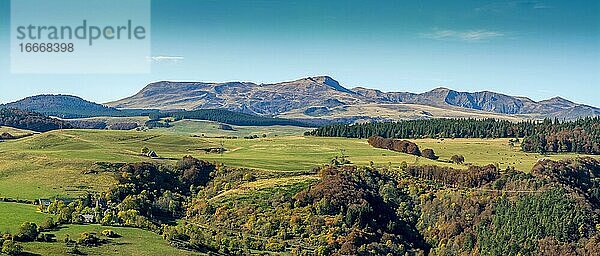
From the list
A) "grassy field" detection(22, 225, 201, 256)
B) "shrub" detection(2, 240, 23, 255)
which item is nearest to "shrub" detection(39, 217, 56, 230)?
"grassy field" detection(22, 225, 201, 256)

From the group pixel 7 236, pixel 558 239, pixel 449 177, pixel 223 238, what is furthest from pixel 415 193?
pixel 7 236

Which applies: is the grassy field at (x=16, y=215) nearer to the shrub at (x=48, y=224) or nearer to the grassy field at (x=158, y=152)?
the shrub at (x=48, y=224)

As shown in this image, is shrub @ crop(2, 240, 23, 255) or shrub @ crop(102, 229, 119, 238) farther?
shrub @ crop(102, 229, 119, 238)

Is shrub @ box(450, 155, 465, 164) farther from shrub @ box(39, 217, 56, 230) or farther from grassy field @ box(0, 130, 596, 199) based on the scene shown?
shrub @ box(39, 217, 56, 230)

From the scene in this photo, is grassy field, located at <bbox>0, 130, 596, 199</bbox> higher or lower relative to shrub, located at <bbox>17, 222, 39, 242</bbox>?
higher

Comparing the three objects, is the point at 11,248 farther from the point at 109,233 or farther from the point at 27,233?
the point at 109,233

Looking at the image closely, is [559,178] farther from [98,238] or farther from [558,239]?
[98,238]
